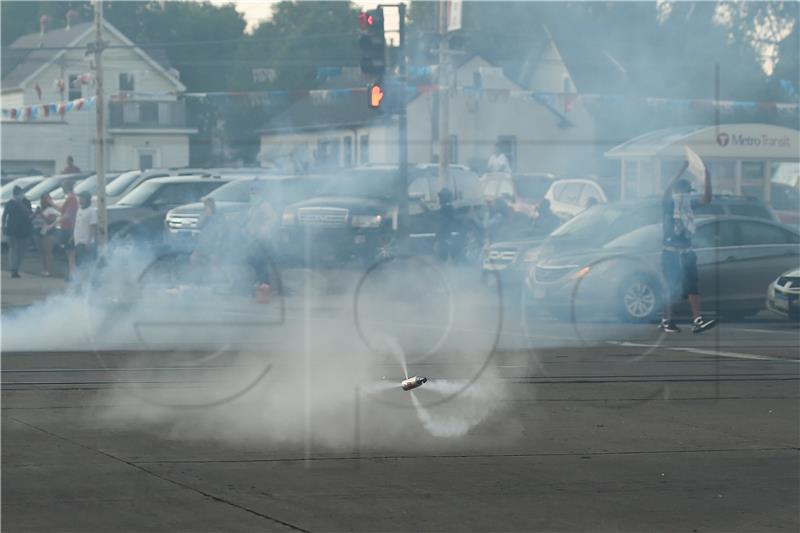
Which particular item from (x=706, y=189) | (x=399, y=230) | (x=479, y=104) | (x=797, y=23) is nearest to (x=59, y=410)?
(x=706, y=189)

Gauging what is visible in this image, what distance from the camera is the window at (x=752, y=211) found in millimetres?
19000

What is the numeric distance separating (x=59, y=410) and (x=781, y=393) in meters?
5.64

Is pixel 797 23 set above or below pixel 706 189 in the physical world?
above

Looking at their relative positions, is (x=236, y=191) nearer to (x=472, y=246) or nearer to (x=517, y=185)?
(x=472, y=246)

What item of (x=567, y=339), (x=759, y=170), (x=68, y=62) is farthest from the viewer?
(x=68, y=62)

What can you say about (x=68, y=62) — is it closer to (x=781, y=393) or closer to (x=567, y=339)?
(x=567, y=339)

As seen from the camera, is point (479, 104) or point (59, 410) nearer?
point (59, 410)

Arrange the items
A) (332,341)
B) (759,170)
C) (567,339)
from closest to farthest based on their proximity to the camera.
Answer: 1. (332,341)
2. (567,339)
3. (759,170)

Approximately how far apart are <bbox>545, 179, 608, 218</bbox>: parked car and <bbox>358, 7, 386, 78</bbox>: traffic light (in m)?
9.74

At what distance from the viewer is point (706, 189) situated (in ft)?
47.3

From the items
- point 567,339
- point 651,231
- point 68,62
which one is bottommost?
point 567,339

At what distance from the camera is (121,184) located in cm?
2825

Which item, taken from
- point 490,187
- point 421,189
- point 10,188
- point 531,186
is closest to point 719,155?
point 531,186

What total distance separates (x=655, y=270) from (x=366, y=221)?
21.8ft
